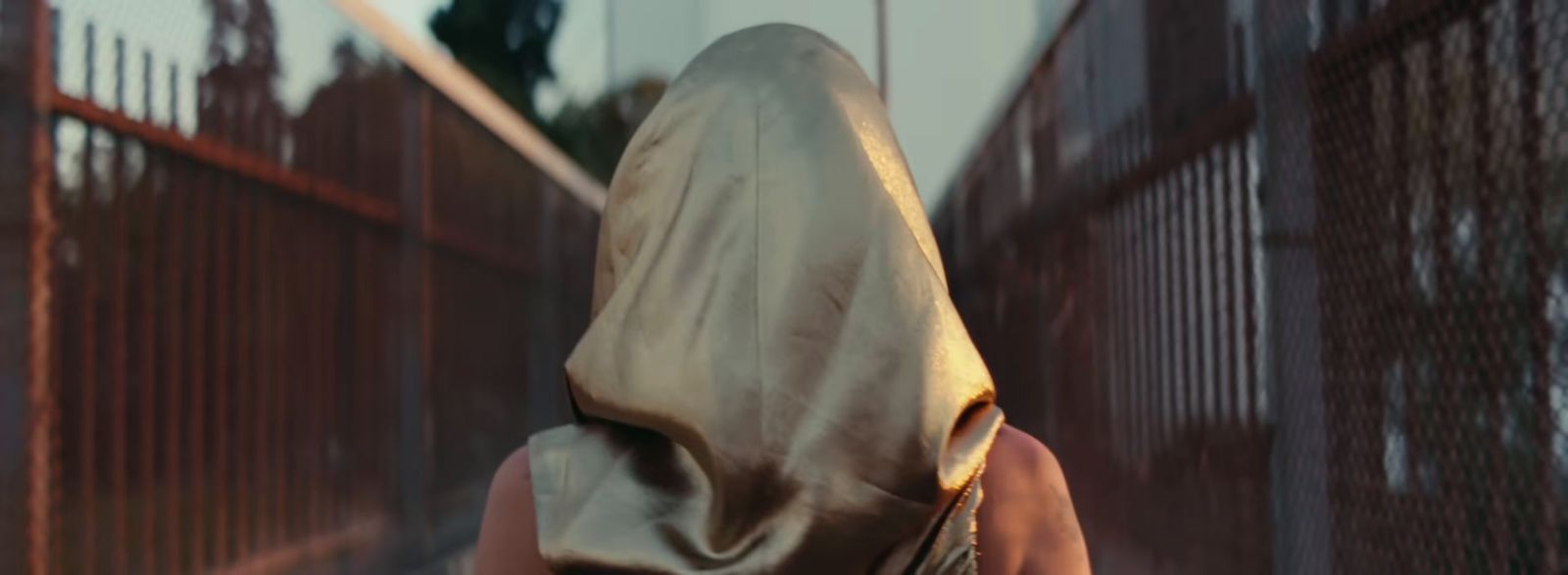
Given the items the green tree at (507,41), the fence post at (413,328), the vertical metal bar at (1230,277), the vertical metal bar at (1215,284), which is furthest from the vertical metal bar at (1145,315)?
the green tree at (507,41)

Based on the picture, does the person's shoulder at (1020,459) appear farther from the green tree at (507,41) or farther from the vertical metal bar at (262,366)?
the green tree at (507,41)

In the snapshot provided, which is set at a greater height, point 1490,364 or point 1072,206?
point 1072,206

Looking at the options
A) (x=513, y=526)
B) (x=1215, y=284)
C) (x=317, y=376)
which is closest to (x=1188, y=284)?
(x=1215, y=284)

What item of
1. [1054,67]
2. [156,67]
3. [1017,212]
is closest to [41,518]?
[156,67]

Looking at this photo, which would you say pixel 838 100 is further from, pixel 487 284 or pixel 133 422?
pixel 487 284

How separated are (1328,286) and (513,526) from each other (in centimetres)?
226

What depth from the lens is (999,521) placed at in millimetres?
1865

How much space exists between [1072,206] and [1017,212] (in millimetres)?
2252

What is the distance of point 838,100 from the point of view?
1809mm

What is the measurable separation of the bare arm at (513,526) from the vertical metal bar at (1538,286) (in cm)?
157

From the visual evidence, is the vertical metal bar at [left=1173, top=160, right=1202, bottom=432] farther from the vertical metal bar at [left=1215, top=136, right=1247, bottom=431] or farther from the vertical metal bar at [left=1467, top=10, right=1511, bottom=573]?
the vertical metal bar at [left=1467, top=10, right=1511, bottom=573]

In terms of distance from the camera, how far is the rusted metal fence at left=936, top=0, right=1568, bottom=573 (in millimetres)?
2816

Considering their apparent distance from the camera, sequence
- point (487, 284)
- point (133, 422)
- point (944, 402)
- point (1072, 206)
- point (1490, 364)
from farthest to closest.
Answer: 1. point (487, 284)
2. point (1072, 206)
3. point (133, 422)
4. point (1490, 364)
5. point (944, 402)

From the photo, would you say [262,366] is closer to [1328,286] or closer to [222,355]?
[222,355]
